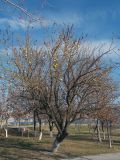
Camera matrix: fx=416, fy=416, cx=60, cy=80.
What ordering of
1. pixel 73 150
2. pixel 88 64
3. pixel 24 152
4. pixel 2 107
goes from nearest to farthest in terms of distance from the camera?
pixel 24 152
pixel 88 64
pixel 73 150
pixel 2 107

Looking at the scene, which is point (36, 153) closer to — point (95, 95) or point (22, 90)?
point (22, 90)

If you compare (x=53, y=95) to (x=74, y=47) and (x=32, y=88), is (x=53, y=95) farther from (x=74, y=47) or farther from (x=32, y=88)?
(x=74, y=47)

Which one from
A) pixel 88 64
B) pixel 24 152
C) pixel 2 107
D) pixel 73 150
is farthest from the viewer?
pixel 2 107

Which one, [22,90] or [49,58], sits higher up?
[49,58]

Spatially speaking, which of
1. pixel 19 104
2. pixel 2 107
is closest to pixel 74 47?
pixel 19 104

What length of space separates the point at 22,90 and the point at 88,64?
468 cm

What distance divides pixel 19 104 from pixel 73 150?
16.6ft

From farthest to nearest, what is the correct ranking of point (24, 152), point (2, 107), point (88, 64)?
point (2, 107) → point (88, 64) → point (24, 152)

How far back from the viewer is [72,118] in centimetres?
2784

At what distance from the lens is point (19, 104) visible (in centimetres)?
3000

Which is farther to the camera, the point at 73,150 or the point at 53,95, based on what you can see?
the point at 73,150

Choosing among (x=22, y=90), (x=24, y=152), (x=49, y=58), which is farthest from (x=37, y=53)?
(x=24, y=152)

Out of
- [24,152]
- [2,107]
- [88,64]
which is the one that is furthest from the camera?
[2,107]

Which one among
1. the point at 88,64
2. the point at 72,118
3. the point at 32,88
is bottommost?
the point at 72,118
